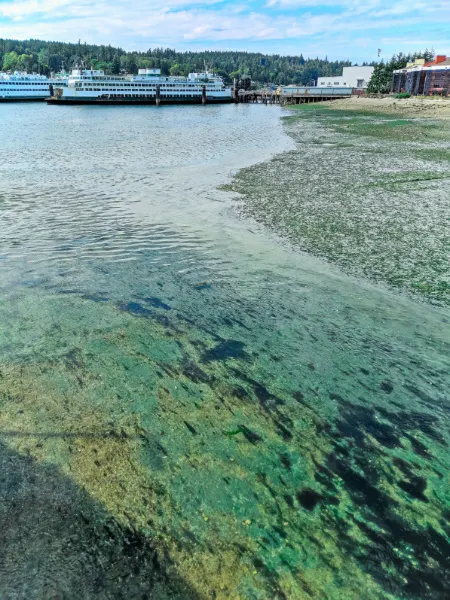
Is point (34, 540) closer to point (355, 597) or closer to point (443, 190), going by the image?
point (355, 597)

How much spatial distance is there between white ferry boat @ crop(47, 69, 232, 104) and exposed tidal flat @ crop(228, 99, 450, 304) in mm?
91188

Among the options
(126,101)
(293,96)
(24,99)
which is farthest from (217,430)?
(293,96)

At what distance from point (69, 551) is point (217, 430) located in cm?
204

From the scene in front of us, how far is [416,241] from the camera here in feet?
37.6

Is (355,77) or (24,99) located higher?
(355,77)

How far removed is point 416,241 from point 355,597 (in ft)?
32.0

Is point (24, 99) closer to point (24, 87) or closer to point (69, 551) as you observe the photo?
point (24, 87)

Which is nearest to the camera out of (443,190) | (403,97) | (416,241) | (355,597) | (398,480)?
(355,597)

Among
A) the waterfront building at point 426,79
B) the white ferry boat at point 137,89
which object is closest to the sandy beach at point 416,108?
the waterfront building at point 426,79

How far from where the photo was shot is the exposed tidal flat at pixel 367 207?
10.1 metres

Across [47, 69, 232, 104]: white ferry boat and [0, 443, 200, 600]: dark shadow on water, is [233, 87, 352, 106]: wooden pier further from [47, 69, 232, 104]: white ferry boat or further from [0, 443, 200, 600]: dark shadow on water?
[0, 443, 200, 600]: dark shadow on water

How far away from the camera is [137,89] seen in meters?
107

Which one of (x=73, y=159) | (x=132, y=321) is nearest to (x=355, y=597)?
(x=132, y=321)

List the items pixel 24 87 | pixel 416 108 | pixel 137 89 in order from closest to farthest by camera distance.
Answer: pixel 416 108 → pixel 137 89 → pixel 24 87
